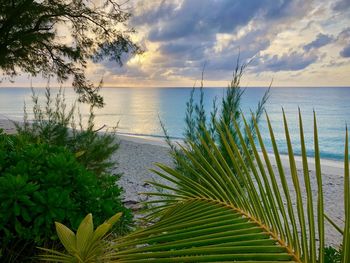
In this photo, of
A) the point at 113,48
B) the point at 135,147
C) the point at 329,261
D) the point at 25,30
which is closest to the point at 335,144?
the point at 135,147

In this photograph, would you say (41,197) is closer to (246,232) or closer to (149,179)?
(246,232)

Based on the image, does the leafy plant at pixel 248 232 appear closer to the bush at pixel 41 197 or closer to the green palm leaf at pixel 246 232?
the green palm leaf at pixel 246 232

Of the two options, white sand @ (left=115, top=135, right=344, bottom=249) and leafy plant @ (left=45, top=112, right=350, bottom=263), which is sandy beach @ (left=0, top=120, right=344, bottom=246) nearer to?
white sand @ (left=115, top=135, right=344, bottom=249)

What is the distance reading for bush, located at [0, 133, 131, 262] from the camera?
2.54 m

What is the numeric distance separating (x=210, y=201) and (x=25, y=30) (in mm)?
12894

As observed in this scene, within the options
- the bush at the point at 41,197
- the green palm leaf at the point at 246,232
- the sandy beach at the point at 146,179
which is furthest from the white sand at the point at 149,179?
the green palm leaf at the point at 246,232

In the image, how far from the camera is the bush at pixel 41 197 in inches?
99.9

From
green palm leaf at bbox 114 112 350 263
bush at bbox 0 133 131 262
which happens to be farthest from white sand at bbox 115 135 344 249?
green palm leaf at bbox 114 112 350 263

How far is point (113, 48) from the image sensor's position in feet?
43.9

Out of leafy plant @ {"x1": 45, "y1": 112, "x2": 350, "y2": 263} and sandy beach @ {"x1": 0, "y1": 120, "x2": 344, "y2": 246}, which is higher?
leafy plant @ {"x1": 45, "y1": 112, "x2": 350, "y2": 263}

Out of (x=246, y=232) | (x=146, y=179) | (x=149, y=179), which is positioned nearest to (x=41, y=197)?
(x=246, y=232)

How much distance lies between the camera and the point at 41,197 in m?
2.58

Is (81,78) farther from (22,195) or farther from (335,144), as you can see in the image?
(335,144)

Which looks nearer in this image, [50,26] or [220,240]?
[220,240]
